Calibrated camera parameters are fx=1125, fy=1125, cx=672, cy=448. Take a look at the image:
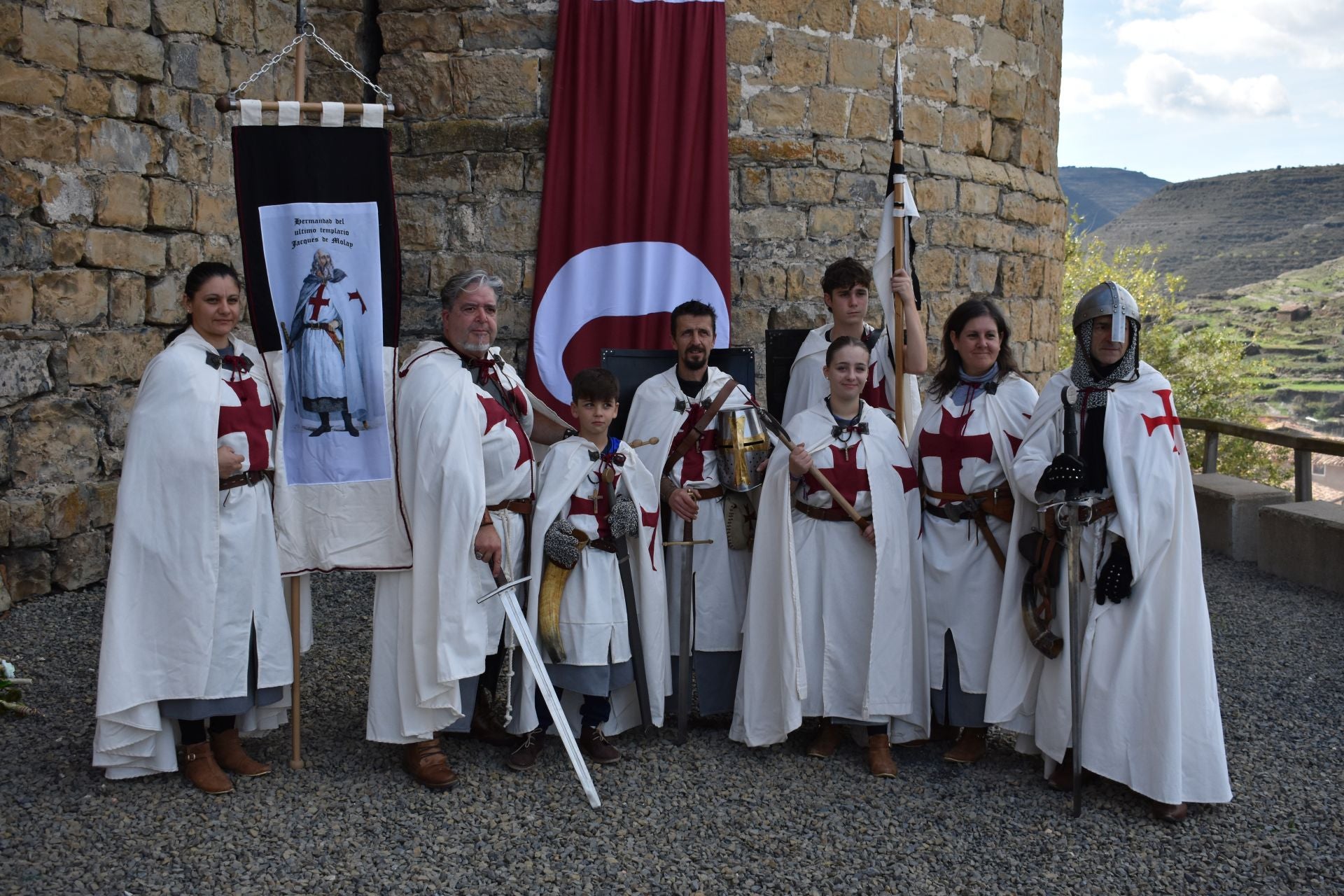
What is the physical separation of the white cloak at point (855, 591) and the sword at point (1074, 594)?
21.1 inches

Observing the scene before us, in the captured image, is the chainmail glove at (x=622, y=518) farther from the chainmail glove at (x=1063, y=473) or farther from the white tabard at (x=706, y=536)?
the chainmail glove at (x=1063, y=473)

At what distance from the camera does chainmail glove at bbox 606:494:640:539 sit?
3.84 m

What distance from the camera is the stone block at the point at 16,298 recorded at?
5.33 m

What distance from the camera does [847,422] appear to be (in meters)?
4.02

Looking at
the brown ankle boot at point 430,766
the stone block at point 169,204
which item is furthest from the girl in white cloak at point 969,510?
the stone block at point 169,204

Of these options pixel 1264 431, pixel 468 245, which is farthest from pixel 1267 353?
pixel 468 245

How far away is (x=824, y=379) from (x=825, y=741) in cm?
155

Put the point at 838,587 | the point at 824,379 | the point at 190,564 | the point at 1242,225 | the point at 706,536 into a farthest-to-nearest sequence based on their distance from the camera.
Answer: the point at 1242,225 → the point at 824,379 → the point at 706,536 → the point at 838,587 → the point at 190,564

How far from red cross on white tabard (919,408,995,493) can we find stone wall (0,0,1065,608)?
2594mm

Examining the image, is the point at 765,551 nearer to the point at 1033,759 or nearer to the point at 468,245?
the point at 1033,759

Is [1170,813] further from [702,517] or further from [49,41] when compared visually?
[49,41]

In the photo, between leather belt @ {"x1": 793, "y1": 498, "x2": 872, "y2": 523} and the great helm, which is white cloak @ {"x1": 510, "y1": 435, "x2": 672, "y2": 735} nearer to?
leather belt @ {"x1": 793, "y1": 498, "x2": 872, "y2": 523}

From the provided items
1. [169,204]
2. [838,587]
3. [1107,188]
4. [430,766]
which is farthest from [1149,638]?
[1107,188]

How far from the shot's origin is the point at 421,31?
6.33 meters
